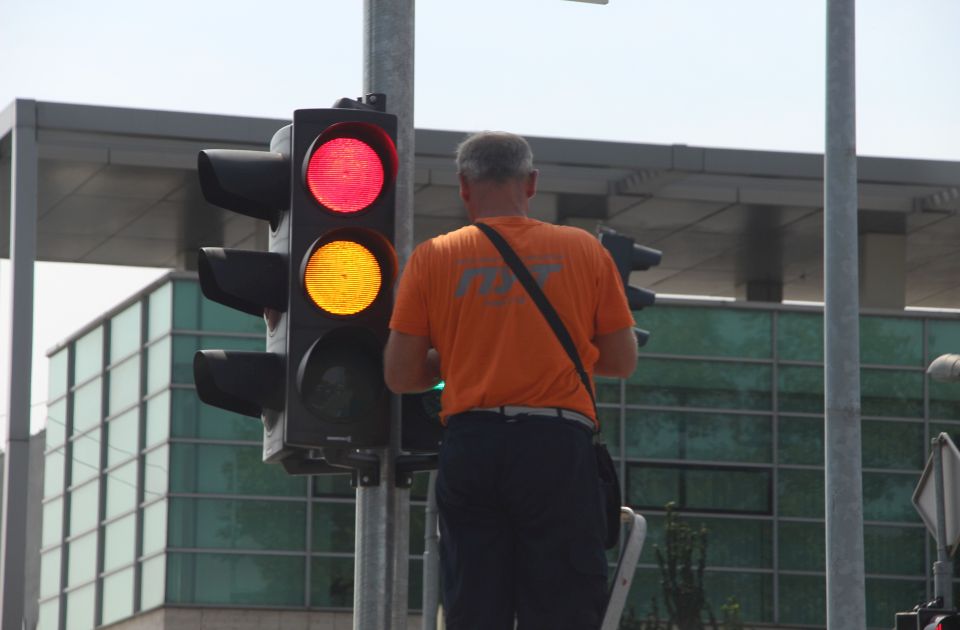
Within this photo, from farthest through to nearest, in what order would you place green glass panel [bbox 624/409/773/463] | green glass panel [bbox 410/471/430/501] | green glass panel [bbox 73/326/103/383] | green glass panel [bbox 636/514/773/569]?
green glass panel [bbox 73/326/103/383] → green glass panel [bbox 624/409/773/463] → green glass panel [bbox 636/514/773/569] → green glass panel [bbox 410/471/430/501]

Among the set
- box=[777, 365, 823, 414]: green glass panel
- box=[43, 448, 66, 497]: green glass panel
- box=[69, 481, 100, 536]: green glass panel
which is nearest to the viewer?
box=[777, 365, 823, 414]: green glass panel

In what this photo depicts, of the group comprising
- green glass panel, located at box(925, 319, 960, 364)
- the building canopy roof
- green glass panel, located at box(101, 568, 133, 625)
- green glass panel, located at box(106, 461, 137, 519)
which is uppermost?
the building canopy roof

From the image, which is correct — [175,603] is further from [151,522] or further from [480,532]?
[480,532]

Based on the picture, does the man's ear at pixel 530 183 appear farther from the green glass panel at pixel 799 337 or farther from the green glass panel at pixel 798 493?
the green glass panel at pixel 799 337

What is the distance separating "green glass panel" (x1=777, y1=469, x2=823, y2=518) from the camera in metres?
35.0

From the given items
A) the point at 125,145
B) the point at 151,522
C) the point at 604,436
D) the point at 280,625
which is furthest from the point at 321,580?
the point at 125,145

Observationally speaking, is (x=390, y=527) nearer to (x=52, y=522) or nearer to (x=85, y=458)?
(x=85, y=458)

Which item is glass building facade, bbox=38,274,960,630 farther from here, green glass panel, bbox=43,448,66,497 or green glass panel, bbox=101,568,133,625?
green glass panel, bbox=43,448,66,497

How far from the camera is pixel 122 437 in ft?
115

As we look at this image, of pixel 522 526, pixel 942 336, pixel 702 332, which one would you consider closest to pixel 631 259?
pixel 522 526

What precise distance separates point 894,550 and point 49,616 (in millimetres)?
16198

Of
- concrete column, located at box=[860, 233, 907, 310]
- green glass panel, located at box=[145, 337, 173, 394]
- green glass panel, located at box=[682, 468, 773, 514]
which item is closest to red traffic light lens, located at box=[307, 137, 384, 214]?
green glass panel, located at box=[145, 337, 173, 394]

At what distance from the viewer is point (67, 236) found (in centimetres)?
3669

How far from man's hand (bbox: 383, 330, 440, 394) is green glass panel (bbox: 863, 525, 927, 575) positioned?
30569mm
